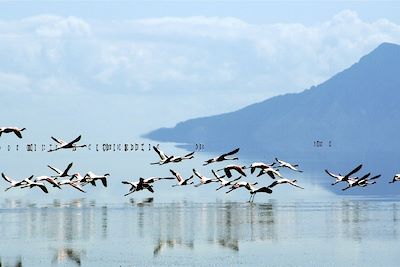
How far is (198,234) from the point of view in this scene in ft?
303

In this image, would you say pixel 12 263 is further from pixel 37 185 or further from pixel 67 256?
pixel 37 185

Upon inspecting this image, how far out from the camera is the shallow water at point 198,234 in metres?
77.6

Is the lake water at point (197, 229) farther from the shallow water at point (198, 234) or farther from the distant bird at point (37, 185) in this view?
the distant bird at point (37, 185)

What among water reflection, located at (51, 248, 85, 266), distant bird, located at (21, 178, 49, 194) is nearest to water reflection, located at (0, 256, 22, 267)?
water reflection, located at (51, 248, 85, 266)

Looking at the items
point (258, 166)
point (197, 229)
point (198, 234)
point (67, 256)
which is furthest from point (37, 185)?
point (258, 166)

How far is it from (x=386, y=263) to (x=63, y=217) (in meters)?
41.5

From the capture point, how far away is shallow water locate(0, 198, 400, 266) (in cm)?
7756

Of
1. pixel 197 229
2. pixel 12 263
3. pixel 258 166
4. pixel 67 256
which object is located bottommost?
pixel 12 263

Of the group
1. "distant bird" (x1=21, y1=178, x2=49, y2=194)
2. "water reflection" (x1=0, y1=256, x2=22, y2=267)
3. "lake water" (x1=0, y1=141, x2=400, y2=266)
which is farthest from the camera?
"distant bird" (x1=21, y1=178, x2=49, y2=194)

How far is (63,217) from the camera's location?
108562 mm

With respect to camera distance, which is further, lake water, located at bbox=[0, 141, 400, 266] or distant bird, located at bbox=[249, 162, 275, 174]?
distant bird, located at bbox=[249, 162, 275, 174]

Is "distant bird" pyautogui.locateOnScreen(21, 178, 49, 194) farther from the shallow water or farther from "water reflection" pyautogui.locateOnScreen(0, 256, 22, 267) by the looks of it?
"water reflection" pyautogui.locateOnScreen(0, 256, 22, 267)

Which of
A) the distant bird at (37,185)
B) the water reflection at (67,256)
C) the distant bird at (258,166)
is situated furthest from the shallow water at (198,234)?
the distant bird at (258,166)

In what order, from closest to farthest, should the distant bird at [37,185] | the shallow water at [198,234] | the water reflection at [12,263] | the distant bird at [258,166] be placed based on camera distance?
1. the water reflection at [12,263]
2. the shallow water at [198,234]
3. the distant bird at [258,166]
4. the distant bird at [37,185]
